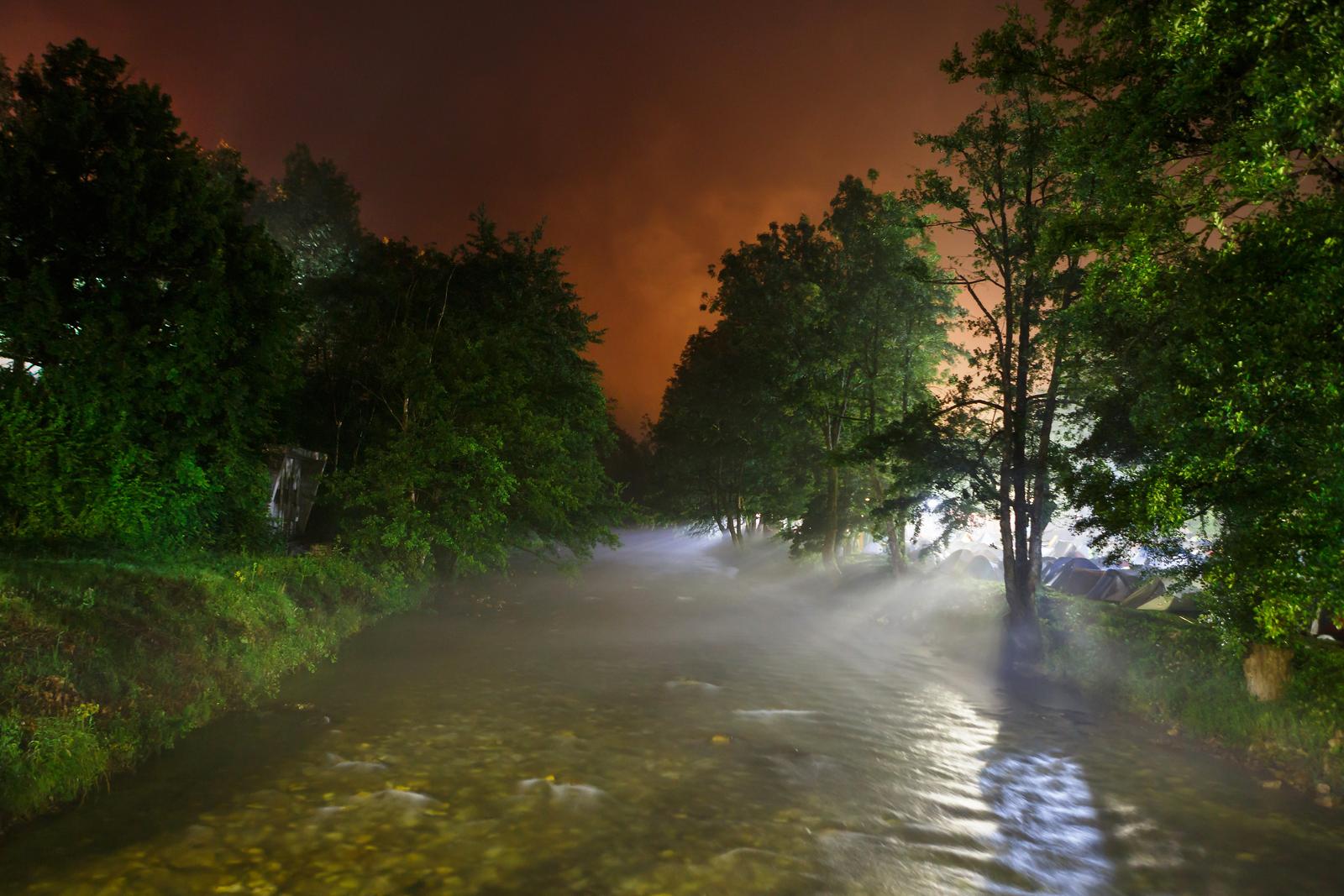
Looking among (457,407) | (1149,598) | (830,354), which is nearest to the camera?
(457,407)

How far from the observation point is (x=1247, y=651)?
42.8 ft

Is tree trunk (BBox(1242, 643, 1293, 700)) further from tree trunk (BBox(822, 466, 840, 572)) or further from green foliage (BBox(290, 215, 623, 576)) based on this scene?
tree trunk (BBox(822, 466, 840, 572))

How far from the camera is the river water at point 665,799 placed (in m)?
7.81

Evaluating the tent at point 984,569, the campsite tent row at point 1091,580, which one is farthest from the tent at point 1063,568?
the tent at point 984,569

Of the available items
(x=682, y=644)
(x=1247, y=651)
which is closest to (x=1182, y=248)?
(x=1247, y=651)

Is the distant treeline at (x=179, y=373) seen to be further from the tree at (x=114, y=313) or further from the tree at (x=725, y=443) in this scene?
the tree at (x=725, y=443)

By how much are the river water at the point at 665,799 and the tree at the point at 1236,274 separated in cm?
317

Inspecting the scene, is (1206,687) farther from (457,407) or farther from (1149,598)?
(457,407)

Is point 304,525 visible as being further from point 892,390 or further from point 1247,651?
point 1247,651

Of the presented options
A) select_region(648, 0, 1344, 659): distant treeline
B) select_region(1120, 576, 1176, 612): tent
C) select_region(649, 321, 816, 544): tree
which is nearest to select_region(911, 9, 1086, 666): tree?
select_region(648, 0, 1344, 659): distant treeline

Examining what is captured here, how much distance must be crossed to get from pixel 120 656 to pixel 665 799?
314 inches

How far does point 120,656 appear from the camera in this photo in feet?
35.0

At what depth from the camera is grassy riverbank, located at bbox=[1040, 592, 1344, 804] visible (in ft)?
37.4

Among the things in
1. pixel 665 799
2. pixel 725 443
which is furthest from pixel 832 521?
pixel 665 799
